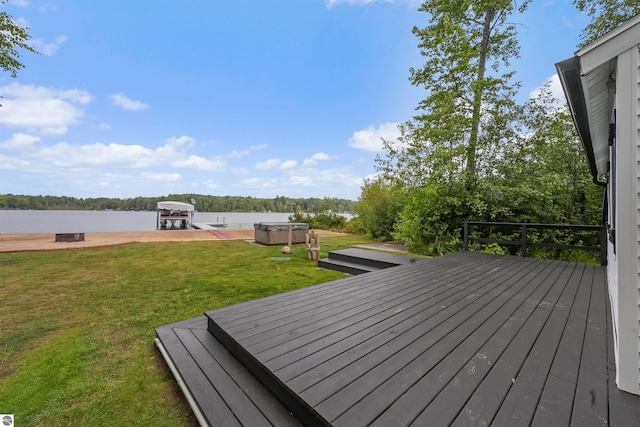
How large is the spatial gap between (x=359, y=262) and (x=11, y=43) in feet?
29.5

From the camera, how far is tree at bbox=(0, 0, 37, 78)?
5.47 meters

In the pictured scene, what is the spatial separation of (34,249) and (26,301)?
5138mm

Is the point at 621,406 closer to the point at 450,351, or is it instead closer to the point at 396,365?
the point at 450,351

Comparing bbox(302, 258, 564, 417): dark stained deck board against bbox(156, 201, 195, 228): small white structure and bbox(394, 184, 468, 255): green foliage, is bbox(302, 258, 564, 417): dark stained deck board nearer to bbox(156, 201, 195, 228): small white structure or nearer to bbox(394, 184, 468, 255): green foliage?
bbox(394, 184, 468, 255): green foliage

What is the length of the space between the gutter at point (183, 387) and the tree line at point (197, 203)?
1414 centimetres

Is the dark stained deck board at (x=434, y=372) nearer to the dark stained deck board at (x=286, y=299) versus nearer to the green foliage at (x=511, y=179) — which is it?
the dark stained deck board at (x=286, y=299)

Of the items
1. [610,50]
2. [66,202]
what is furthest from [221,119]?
[66,202]

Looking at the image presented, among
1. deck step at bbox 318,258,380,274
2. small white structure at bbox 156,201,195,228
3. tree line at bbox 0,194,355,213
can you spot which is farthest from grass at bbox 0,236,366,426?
tree line at bbox 0,194,355,213

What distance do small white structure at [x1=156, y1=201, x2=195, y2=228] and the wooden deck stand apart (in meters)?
14.6

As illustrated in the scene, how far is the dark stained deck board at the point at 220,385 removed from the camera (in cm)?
133

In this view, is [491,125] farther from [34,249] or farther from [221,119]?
[221,119]

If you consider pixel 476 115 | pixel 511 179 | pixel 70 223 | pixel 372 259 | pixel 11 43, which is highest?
pixel 11 43

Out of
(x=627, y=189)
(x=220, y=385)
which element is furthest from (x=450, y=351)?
(x=220, y=385)

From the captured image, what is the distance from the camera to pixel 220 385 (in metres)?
1.61
